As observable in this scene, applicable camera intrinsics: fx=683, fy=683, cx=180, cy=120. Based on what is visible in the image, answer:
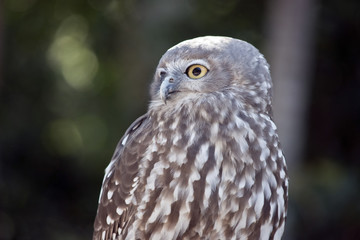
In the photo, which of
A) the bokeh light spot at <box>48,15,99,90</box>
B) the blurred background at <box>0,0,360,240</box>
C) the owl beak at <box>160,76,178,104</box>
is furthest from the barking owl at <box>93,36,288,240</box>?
the bokeh light spot at <box>48,15,99,90</box>

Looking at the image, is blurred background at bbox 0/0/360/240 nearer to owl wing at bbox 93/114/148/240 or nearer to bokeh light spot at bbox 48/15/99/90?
bokeh light spot at bbox 48/15/99/90

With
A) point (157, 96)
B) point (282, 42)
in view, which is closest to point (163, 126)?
point (157, 96)

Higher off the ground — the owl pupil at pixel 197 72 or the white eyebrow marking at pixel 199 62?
the white eyebrow marking at pixel 199 62

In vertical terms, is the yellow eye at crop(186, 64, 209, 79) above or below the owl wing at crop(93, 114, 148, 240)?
above

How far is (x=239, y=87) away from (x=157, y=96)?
0.45 m

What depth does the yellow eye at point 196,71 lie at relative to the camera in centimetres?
340

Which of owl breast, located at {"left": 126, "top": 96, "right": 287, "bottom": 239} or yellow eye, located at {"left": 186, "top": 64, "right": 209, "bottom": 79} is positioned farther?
yellow eye, located at {"left": 186, "top": 64, "right": 209, "bottom": 79}

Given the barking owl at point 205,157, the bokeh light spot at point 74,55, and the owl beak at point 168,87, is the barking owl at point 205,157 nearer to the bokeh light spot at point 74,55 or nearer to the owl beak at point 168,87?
the owl beak at point 168,87

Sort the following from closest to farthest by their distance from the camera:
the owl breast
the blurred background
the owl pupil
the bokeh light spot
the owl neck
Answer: the owl breast
the owl neck
the owl pupil
the blurred background
the bokeh light spot

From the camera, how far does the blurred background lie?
7.14 m

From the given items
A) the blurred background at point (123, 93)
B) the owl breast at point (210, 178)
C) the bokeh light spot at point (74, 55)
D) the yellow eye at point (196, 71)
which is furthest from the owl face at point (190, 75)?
the bokeh light spot at point (74, 55)

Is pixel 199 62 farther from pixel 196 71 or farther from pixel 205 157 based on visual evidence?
pixel 205 157

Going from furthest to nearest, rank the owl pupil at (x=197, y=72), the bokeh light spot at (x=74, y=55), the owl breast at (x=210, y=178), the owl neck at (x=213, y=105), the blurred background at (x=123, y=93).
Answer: the bokeh light spot at (x=74, y=55) < the blurred background at (x=123, y=93) < the owl pupil at (x=197, y=72) < the owl neck at (x=213, y=105) < the owl breast at (x=210, y=178)

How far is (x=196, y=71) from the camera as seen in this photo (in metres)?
3.42
